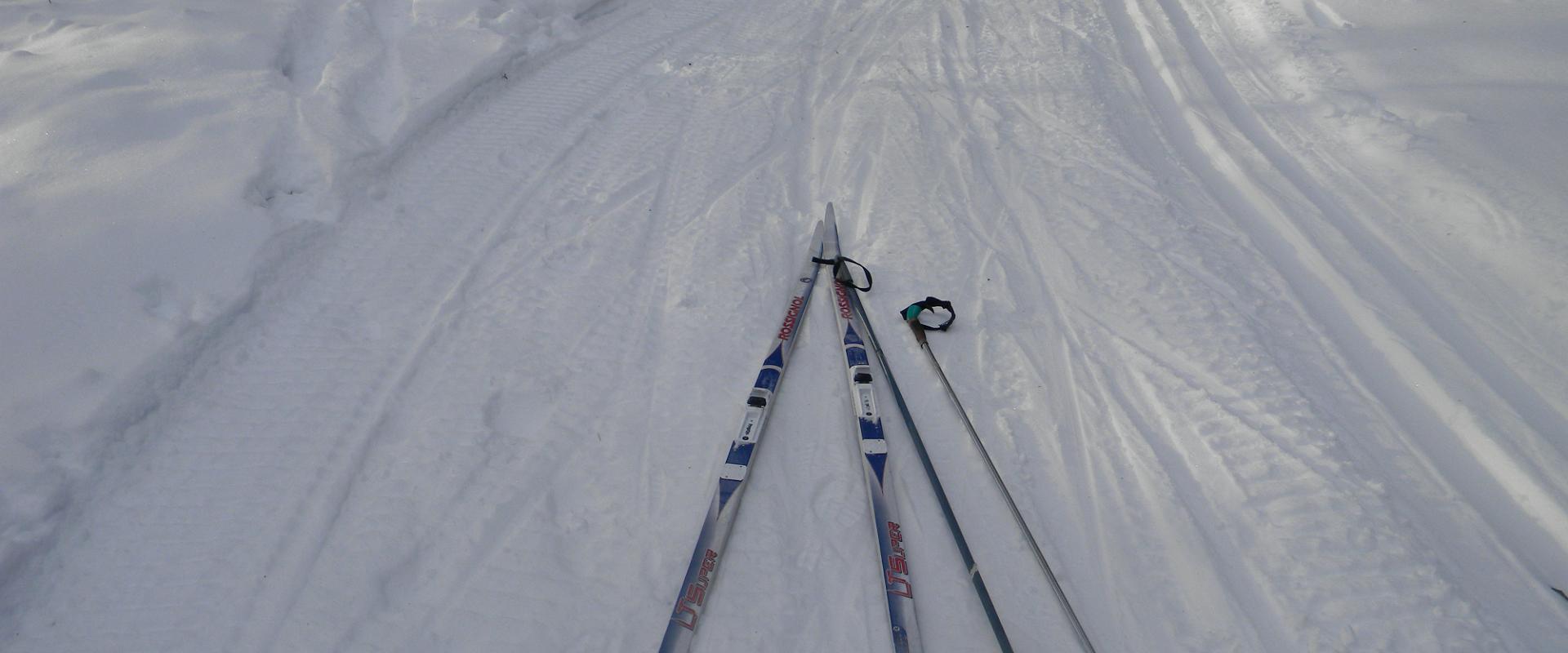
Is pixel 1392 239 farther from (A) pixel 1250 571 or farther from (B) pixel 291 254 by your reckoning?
(B) pixel 291 254

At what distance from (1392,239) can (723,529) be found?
4366mm

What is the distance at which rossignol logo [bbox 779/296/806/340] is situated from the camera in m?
3.54

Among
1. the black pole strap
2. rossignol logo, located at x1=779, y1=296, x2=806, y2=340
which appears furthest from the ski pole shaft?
rossignol logo, located at x1=779, y1=296, x2=806, y2=340

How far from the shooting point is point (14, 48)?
4516 millimetres

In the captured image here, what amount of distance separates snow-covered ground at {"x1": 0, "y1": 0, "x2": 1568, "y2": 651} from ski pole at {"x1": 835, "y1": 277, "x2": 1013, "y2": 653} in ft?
0.22

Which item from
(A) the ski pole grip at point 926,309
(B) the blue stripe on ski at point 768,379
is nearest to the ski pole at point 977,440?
(A) the ski pole grip at point 926,309

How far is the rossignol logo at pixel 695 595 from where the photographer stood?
7.80ft

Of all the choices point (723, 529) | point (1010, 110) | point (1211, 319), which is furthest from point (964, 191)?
point (723, 529)

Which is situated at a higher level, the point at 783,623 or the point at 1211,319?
the point at 1211,319

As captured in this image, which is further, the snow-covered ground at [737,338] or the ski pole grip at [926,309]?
the ski pole grip at [926,309]

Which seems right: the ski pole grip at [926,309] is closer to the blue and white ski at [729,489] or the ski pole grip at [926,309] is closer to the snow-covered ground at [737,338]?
the snow-covered ground at [737,338]

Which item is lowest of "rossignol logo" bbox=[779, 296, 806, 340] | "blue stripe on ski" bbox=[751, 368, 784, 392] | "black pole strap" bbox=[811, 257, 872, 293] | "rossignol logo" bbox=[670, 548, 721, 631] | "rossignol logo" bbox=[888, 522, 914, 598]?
"rossignol logo" bbox=[888, 522, 914, 598]

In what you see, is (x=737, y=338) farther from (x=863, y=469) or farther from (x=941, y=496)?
(x=941, y=496)

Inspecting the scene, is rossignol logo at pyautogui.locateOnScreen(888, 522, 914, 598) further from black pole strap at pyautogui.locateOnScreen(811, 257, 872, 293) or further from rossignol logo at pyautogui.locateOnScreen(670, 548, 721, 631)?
black pole strap at pyautogui.locateOnScreen(811, 257, 872, 293)
